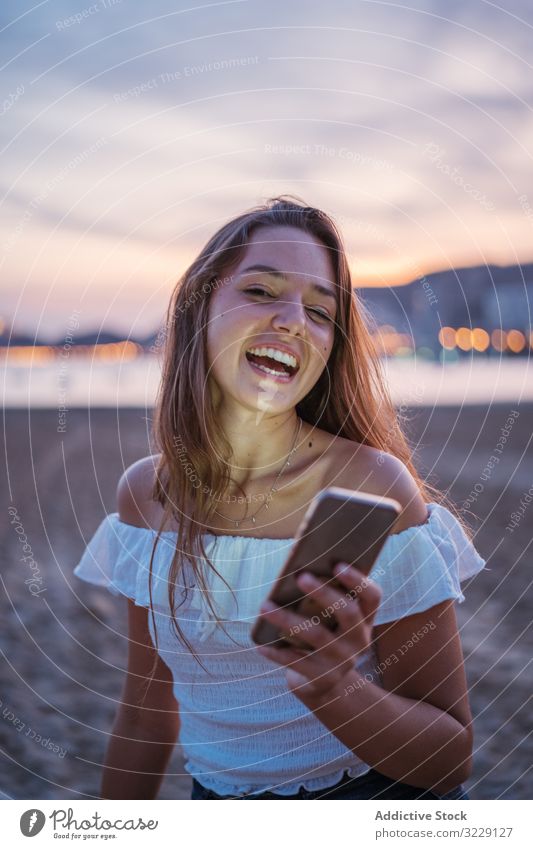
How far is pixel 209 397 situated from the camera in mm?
1017

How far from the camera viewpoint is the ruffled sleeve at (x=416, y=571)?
870 millimetres

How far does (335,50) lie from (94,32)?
306mm

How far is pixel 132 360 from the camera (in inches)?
46.3

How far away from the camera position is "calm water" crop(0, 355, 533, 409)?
1.17 m

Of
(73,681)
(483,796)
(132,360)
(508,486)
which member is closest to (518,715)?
(483,796)

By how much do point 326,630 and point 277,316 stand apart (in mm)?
342

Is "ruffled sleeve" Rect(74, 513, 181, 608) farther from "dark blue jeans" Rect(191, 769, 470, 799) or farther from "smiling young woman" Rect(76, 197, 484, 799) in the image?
"dark blue jeans" Rect(191, 769, 470, 799)

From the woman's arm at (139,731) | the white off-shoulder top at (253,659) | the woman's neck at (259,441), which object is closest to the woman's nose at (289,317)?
the woman's neck at (259,441)

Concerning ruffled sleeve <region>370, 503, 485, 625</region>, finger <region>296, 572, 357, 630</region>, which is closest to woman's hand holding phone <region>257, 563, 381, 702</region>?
finger <region>296, 572, 357, 630</region>

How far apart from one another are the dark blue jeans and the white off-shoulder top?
13 mm

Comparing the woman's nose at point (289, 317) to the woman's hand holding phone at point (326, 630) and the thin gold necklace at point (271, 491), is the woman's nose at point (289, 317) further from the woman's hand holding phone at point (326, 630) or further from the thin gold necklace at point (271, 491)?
the woman's hand holding phone at point (326, 630)

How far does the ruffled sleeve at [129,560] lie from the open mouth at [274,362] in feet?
0.73

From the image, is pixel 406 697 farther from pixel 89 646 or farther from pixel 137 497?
pixel 89 646

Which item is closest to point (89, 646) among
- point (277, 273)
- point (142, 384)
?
point (142, 384)
